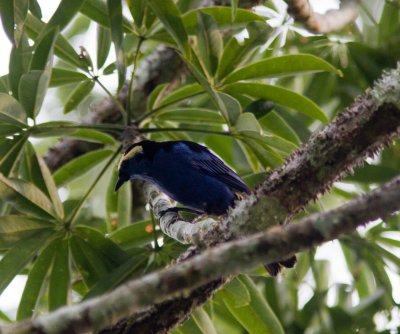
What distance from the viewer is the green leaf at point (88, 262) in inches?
150

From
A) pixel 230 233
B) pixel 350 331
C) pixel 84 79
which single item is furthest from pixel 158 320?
pixel 84 79

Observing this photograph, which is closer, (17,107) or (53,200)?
(17,107)

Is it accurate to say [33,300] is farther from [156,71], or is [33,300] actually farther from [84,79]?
[156,71]

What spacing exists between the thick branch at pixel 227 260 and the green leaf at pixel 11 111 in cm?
184

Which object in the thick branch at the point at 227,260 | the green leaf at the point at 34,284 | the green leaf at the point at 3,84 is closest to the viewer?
the thick branch at the point at 227,260

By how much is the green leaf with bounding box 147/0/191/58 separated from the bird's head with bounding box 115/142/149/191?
69cm

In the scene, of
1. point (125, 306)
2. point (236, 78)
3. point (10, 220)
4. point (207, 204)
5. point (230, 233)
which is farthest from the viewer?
point (207, 204)

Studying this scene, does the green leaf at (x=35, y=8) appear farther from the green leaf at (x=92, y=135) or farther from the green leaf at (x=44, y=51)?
the green leaf at (x=92, y=135)

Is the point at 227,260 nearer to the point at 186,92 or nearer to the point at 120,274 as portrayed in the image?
the point at 120,274

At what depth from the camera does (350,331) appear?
3.36 m

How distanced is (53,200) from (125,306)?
2.05 meters

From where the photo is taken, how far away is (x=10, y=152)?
12.3 feet

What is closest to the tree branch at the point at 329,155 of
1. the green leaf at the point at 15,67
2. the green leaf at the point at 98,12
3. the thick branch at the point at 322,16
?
the thick branch at the point at 322,16

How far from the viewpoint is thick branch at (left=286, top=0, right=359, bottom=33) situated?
3729mm
